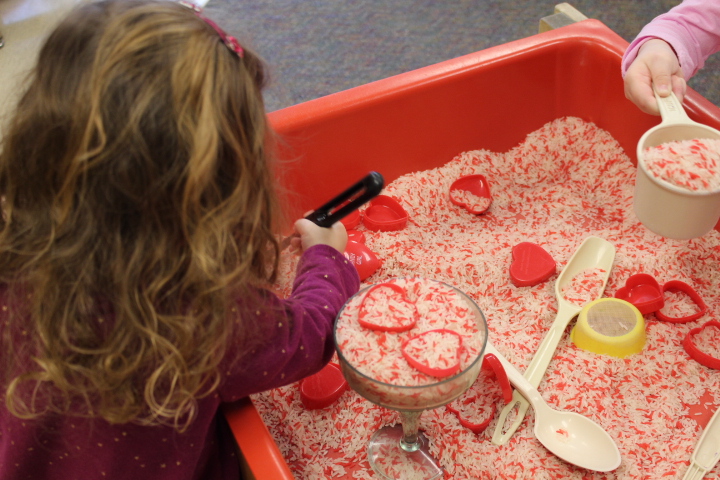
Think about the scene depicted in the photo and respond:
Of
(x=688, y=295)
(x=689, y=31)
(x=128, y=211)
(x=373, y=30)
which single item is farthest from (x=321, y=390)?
(x=373, y=30)

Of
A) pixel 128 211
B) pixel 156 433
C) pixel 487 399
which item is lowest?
pixel 487 399

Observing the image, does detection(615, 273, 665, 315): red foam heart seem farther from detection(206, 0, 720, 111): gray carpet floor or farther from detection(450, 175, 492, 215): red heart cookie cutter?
detection(206, 0, 720, 111): gray carpet floor

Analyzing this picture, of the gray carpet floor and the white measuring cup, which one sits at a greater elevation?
the white measuring cup

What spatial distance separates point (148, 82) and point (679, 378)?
29.5 inches

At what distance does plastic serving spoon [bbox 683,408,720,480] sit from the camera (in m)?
0.75

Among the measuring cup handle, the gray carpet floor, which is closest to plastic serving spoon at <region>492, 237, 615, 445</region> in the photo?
the measuring cup handle

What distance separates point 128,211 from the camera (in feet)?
1.81

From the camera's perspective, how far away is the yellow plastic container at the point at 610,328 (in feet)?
2.92

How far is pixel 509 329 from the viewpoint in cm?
96

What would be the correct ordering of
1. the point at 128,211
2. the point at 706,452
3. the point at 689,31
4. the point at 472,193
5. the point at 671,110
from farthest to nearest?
the point at 472,193, the point at 689,31, the point at 671,110, the point at 706,452, the point at 128,211

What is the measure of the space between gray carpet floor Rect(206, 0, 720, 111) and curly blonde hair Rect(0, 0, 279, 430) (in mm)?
1247

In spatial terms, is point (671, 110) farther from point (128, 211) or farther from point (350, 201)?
point (128, 211)

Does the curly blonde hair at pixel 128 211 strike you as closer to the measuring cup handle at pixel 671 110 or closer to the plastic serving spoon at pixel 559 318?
the plastic serving spoon at pixel 559 318

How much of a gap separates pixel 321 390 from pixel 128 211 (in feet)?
1.38
